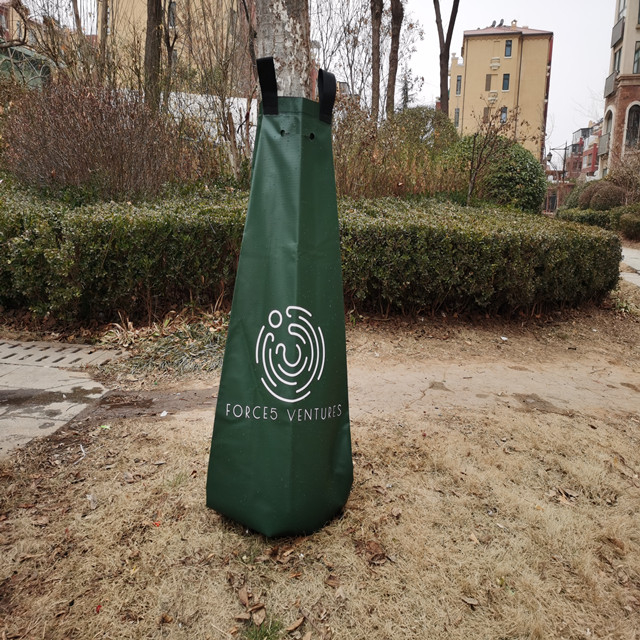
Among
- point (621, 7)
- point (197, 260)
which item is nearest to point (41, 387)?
point (197, 260)

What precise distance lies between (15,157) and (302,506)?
8.58 metres

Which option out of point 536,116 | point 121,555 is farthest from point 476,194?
point 536,116

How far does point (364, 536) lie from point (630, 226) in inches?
639

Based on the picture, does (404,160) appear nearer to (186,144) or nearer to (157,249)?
(186,144)

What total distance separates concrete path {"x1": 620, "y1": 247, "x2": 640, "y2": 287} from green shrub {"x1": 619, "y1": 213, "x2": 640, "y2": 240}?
1.15 m

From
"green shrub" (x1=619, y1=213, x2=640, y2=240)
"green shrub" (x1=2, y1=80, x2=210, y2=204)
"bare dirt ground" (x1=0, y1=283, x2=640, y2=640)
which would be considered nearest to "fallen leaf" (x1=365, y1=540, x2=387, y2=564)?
"bare dirt ground" (x1=0, y1=283, x2=640, y2=640)

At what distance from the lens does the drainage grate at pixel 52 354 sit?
15.8ft

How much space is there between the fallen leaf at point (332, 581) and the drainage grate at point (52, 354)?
3.41 metres

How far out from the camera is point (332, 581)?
212 centimetres

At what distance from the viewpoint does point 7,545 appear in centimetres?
229

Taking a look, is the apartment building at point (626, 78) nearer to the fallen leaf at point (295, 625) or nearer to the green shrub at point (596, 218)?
the green shrub at point (596, 218)

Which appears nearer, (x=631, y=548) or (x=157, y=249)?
(x=631, y=548)

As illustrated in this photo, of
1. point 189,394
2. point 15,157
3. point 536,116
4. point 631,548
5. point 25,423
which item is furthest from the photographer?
point 536,116

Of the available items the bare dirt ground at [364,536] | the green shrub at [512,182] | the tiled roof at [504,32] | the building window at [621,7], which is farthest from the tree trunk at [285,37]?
the tiled roof at [504,32]
